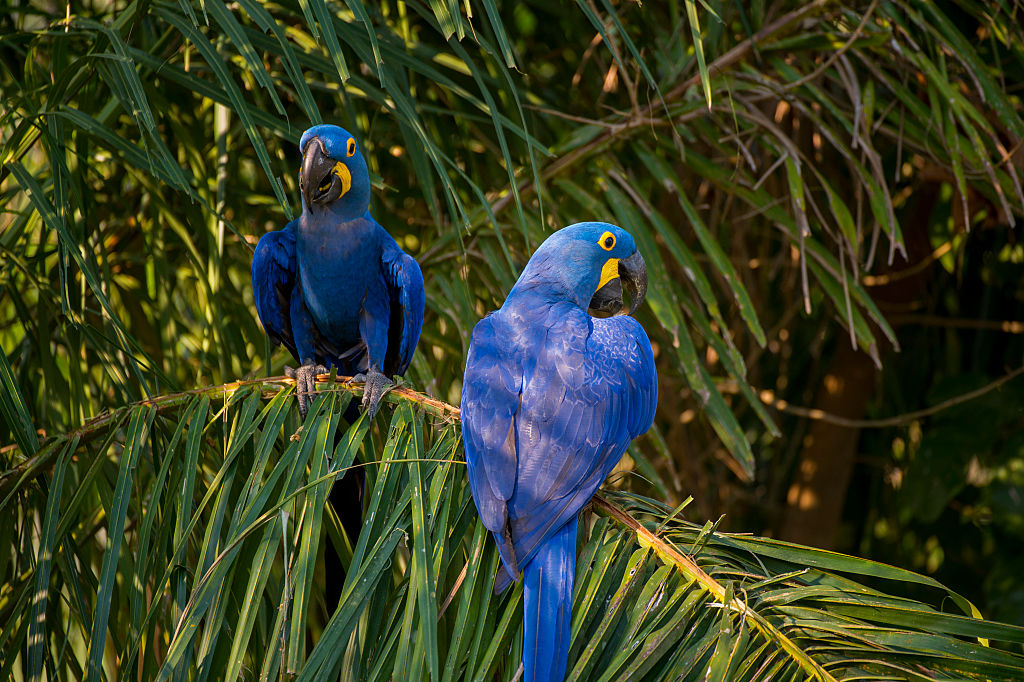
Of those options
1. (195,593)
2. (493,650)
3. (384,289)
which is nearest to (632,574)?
(493,650)

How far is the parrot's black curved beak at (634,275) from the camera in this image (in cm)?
198

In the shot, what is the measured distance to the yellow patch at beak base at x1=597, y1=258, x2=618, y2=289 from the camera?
1.93 meters

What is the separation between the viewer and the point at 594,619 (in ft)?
4.38

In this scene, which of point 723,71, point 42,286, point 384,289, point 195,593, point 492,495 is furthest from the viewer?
point 723,71

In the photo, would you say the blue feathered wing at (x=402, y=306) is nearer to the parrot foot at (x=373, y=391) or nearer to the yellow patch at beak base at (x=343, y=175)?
the yellow patch at beak base at (x=343, y=175)

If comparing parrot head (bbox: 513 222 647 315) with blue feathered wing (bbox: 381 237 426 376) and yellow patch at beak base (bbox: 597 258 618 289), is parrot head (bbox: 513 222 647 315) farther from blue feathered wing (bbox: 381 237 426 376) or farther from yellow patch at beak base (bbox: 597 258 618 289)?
blue feathered wing (bbox: 381 237 426 376)

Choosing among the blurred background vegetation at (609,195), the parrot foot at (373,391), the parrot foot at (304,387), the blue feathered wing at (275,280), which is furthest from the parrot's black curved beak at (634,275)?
the blue feathered wing at (275,280)

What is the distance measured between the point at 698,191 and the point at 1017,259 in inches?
50.7

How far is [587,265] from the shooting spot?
183 centimetres

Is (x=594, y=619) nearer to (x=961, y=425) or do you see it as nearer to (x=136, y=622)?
(x=136, y=622)

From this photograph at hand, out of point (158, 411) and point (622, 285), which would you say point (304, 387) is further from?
point (622, 285)

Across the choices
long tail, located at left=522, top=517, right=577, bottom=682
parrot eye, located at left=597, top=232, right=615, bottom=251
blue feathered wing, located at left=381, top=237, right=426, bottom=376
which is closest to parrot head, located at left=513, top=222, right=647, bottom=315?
parrot eye, located at left=597, top=232, right=615, bottom=251

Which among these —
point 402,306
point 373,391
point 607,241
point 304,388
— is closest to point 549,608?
point 373,391

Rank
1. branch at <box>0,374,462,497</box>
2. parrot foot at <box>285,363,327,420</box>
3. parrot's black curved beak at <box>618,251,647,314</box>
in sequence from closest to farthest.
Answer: branch at <box>0,374,462,497</box> < parrot foot at <box>285,363,327,420</box> < parrot's black curved beak at <box>618,251,647,314</box>
